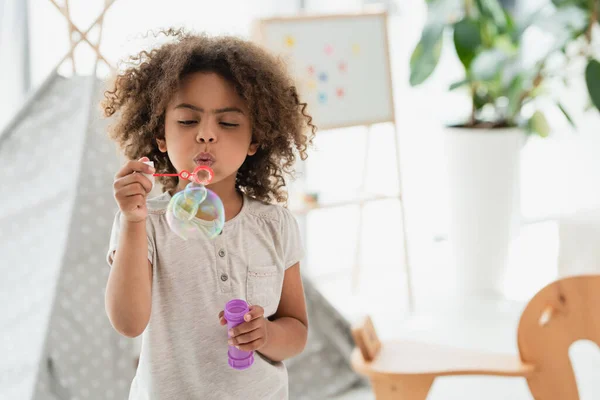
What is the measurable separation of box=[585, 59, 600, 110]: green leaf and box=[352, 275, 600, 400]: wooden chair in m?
1.65

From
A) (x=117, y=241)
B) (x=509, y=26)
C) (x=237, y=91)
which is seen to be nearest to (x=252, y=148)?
(x=237, y=91)

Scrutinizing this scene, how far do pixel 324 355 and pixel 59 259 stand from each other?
91 cm

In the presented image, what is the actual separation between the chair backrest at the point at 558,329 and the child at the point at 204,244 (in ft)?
1.93

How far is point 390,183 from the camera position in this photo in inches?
157

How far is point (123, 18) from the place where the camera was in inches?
117

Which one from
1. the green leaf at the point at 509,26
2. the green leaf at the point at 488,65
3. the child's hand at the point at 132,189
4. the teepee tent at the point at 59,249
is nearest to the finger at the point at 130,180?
the child's hand at the point at 132,189

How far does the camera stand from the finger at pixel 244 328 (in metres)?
0.99

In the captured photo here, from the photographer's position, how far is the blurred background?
2041mm

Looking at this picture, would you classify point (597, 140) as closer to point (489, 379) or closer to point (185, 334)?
point (489, 379)

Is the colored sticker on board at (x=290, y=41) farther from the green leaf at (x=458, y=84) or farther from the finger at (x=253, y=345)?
the finger at (x=253, y=345)

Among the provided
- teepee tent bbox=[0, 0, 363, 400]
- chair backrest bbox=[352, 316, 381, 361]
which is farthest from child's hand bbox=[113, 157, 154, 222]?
teepee tent bbox=[0, 0, 363, 400]

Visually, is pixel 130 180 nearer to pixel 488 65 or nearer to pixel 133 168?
pixel 133 168

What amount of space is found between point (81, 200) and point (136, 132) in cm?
98

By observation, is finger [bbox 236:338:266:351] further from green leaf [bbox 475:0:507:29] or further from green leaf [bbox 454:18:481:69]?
green leaf [bbox 475:0:507:29]
